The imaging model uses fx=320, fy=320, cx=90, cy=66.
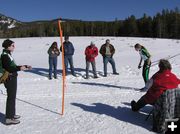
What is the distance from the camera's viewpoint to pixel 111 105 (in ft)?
29.8

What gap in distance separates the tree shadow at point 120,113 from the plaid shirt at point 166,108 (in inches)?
16.3

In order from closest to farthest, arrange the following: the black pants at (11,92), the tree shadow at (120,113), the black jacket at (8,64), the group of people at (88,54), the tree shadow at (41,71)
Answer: the black jacket at (8,64)
the black pants at (11,92)
the tree shadow at (120,113)
the group of people at (88,54)
the tree shadow at (41,71)

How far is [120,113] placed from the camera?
27.1 feet

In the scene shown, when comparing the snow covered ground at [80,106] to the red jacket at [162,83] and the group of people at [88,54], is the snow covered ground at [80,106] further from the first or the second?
the red jacket at [162,83]

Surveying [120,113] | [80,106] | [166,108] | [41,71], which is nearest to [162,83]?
[166,108]

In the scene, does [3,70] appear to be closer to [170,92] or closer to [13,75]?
[13,75]

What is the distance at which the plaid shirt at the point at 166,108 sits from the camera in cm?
658

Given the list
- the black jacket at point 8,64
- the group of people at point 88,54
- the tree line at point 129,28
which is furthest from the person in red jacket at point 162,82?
the tree line at point 129,28

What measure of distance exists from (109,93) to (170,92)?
A: 414 centimetres

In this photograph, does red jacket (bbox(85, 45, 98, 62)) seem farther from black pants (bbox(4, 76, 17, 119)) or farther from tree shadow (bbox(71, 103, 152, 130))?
black pants (bbox(4, 76, 17, 119))

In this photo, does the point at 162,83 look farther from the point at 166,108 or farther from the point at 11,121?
the point at 11,121

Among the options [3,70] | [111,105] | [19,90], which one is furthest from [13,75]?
[19,90]

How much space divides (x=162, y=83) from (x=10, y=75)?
3396 millimetres

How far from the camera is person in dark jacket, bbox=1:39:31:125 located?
717cm
